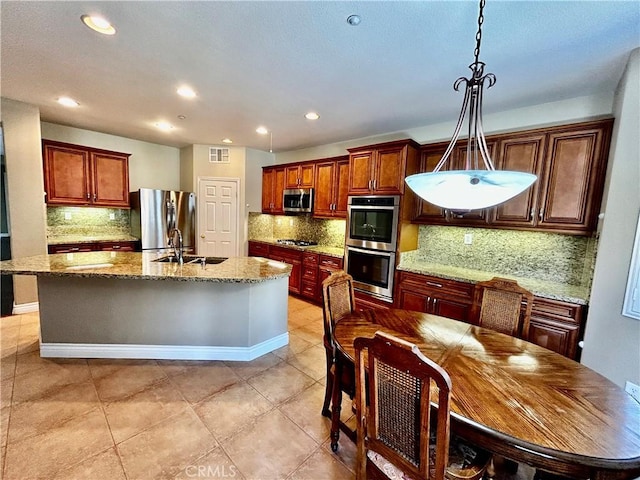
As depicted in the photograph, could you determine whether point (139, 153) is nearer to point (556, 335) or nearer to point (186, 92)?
point (186, 92)

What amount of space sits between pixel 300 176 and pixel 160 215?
8.03 feet

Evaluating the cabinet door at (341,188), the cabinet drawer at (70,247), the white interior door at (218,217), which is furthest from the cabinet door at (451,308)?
the cabinet drawer at (70,247)

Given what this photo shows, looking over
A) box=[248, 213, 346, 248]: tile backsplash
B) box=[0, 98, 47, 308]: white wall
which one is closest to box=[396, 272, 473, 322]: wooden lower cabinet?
box=[248, 213, 346, 248]: tile backsplash

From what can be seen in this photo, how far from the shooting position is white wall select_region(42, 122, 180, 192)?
173 inches

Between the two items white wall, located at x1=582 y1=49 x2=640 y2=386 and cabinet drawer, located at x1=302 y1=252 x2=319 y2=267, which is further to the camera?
cabinet drawer, located at x1=302 y1=252 x2=319 y2=267

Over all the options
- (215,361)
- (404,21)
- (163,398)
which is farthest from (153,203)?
(404,21)

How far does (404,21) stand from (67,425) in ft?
11.1

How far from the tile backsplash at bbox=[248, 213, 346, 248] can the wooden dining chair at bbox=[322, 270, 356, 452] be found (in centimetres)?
265

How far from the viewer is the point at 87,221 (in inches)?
188

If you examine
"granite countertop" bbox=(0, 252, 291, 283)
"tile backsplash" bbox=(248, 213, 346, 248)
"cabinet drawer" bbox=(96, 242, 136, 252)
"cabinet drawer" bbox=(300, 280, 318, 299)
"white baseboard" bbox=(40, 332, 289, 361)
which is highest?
"tile backsplash" bbox=(248, 213, 346, 248)

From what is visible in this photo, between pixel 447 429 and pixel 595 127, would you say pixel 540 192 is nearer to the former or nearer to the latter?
pixel 595 127

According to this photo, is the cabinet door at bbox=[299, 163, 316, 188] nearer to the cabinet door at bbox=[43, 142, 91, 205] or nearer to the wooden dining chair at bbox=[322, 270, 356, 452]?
the wooden dining chair at bbox=[322, 270, 356, 452]

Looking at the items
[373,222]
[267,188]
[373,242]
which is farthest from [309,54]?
[267,188]

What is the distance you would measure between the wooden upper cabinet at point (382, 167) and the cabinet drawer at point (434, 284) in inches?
40.2
